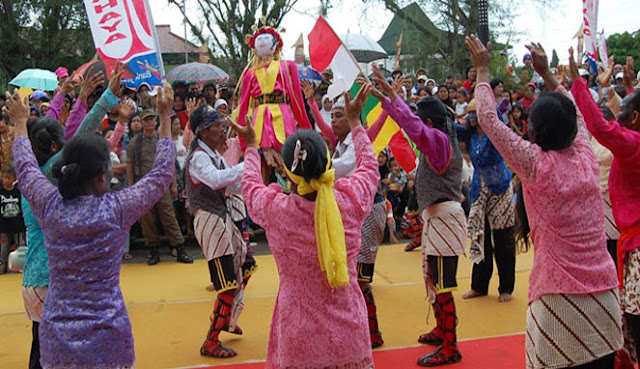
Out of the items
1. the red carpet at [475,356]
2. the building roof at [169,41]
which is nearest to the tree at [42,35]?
the red carpet at [475,356]

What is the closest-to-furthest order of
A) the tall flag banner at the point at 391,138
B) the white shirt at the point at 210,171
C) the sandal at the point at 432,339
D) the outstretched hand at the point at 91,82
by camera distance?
1. the outstretched hand at the point at 91,82
2. the white shirt at the point at 210,171
3. the sandal at the point at 432,339
4. the tall flag banner at the point at 391,138

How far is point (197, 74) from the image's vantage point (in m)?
13.1

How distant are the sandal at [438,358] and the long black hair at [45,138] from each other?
9.63ft

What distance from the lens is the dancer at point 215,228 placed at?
4805mm

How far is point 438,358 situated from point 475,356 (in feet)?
1.25

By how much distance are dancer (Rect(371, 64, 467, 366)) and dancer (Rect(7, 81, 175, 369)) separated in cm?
230

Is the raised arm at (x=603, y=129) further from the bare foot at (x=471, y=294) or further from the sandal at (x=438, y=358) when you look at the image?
the bare foot at (x=471, y=294)

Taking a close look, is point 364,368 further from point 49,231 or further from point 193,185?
point 193,185

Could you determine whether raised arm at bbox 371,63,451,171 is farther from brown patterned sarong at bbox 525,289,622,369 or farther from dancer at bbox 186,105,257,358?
brown patterned sarong at bbox 525,289,622,369

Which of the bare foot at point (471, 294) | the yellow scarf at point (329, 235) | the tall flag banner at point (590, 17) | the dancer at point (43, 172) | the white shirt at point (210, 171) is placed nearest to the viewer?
the yellow scarf at point (329, 235)

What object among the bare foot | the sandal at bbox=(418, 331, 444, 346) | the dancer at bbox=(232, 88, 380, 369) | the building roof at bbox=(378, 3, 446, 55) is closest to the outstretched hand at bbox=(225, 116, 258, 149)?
the dancer at bbox=(232, 88, 380, 369)

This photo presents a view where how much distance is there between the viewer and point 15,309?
20.8 ft

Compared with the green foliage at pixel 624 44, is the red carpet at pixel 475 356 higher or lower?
lower

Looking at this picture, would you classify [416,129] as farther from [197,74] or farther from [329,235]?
[197,74]
